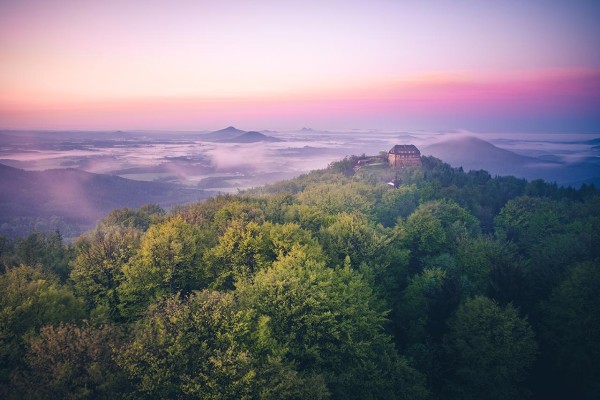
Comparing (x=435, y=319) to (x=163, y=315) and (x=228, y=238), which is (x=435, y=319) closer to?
(x=228, y=238)

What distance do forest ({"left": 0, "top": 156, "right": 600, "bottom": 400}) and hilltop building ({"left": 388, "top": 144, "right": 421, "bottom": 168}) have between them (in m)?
84.2

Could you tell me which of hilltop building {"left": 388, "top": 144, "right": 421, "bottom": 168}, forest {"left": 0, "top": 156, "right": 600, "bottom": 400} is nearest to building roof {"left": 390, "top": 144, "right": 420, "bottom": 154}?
hilltop building {"left": 388, "top": 144, "right": 421, "bottom": 168}

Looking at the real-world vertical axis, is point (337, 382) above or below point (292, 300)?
below

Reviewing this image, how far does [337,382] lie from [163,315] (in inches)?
555

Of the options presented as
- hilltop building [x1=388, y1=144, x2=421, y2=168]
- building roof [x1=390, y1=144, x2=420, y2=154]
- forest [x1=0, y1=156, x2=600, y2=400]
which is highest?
building roof [x1=390, y1=144, x2=420, y2=154]

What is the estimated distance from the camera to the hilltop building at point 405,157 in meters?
142

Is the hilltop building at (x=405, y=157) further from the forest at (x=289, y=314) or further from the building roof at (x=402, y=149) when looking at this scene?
the forest at (x=289, y=314)

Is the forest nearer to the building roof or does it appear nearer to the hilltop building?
the hilltop building

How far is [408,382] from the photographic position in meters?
30.8

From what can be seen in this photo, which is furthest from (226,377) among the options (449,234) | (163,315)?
(449,234)

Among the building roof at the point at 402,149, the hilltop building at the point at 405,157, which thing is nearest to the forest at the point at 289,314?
the hilltop building at the point at 405,157

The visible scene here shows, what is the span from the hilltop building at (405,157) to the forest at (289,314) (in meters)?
84.2

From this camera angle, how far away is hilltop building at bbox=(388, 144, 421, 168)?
465ft

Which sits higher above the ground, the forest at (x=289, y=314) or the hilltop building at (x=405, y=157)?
the hilltop building at (x=405, y=157)
